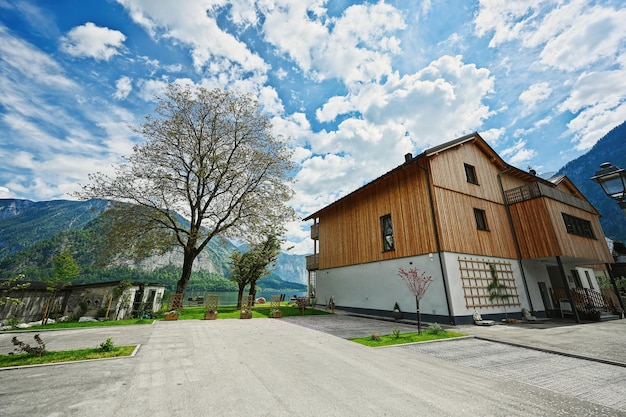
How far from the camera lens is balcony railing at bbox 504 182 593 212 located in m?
15.6

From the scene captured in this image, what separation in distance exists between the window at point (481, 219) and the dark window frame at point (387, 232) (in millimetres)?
5268

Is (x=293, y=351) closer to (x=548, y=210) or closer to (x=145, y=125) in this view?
(x=548, y=210)

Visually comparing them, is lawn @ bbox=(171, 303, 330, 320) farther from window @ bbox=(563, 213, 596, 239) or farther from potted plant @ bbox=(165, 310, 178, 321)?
window @ bbox=(563, 213, 596, 239)

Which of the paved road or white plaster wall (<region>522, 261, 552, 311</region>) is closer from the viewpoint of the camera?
the paved road

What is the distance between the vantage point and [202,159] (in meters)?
20.2

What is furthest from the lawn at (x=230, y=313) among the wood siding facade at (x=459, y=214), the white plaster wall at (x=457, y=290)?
the white plaster wall at (x=457, y=290)

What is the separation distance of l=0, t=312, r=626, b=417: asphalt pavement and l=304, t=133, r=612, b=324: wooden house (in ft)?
17.6

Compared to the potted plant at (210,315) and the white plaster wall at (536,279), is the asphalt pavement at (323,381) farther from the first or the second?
the white plaster wall at (536,279)

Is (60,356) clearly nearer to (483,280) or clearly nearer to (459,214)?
(459,214)

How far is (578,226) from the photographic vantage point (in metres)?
17.5

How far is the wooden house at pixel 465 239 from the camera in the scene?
1349cm

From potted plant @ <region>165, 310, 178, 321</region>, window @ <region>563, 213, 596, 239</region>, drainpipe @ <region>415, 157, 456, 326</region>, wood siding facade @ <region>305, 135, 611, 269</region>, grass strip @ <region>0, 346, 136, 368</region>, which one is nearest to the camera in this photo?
grass strip @ <region>0, 346, 136, 368</region>

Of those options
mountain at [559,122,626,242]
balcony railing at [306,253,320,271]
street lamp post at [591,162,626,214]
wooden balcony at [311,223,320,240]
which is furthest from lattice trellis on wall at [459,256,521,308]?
mountain at [559,122,626,242]

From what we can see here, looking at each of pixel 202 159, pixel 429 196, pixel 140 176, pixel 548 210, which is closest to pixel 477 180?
pixel 548 210
